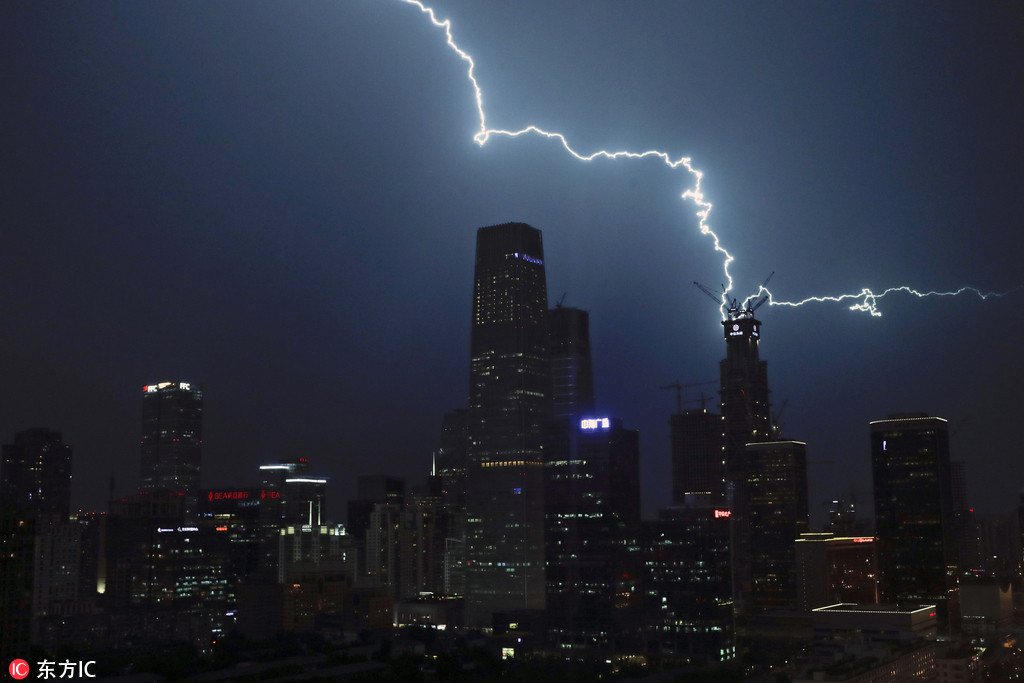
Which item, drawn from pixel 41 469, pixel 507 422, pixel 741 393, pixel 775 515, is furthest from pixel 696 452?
pixel 41 469

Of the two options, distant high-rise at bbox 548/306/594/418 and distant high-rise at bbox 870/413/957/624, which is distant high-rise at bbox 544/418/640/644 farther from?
distant high-rise at bbox 548/306/594/418

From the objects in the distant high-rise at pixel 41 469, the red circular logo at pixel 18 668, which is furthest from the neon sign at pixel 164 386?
the red circular logo at pixel 18 668

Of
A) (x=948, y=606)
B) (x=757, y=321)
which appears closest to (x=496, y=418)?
(x=948, y=606)

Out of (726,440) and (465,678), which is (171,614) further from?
(726,440)

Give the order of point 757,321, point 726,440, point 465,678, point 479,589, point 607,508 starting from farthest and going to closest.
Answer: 1. point 757,321
2. point 726,440
3. point 479,589
4. point 607,508
5. point 465,678

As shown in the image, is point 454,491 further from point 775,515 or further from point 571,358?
point 775,515

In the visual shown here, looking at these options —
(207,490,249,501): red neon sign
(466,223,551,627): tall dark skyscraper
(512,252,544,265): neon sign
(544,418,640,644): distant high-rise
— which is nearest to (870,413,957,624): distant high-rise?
(544,418,640,644): distant high-rise
